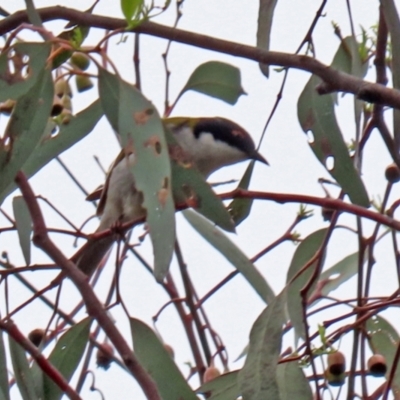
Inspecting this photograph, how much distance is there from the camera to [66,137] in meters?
1.76

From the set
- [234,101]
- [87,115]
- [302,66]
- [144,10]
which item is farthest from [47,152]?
[302,66]

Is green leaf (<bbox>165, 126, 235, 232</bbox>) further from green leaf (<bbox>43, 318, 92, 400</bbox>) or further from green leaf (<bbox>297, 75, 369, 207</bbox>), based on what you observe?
green leaf (<bbox>43, 318, 92, 400</bbox>)

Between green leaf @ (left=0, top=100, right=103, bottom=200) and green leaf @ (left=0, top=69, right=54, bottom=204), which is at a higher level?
green leaf @ (left=0, top=100, right=103, bottom=200)

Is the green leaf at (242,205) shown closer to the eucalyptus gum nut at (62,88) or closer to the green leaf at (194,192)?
the green leaf at (194,192)

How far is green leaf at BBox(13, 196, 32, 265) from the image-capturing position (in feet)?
5.63

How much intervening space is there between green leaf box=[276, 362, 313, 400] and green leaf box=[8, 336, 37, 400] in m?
0.46

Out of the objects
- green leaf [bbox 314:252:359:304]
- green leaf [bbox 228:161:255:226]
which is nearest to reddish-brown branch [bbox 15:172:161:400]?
green leaf [bbox 228:161:255:226]

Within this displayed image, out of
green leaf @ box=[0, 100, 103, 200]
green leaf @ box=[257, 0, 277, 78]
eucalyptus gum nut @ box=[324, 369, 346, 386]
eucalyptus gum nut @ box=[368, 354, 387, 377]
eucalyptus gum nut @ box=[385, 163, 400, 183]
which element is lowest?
eucalyptus gum nut @ box=[324, 369, 346, 386]

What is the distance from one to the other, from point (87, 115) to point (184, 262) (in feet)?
1.56

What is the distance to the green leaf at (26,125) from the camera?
1.41 meters

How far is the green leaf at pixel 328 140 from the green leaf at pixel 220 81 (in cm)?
17

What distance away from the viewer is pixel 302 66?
1.33m

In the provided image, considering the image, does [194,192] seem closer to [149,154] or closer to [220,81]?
[149,154]

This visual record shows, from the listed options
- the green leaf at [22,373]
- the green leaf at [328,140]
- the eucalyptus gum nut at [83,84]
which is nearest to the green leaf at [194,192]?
the green leaf at [328,140]
